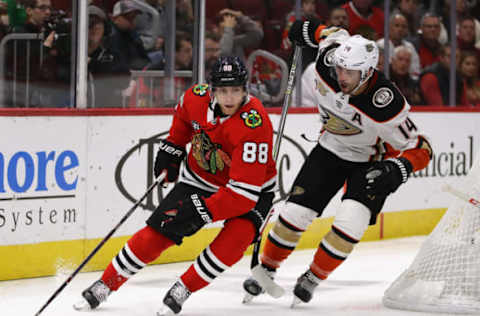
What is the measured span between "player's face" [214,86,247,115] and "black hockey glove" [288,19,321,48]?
83cm

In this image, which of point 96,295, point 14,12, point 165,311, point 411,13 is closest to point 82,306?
point 96,295

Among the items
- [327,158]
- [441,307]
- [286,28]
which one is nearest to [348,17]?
[286,28]

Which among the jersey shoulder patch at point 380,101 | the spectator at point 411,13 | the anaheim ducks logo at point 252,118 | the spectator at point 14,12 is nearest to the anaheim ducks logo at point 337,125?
the jersey shoulder patch at point 380,101

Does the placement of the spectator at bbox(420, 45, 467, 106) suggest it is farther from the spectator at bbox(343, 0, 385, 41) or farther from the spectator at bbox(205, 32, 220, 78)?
the spectator at bbox(205, 32, 220, 78)

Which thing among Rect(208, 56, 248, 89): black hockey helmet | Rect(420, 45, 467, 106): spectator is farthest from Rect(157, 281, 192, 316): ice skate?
Rect(420, 45, 467, 106): spectator

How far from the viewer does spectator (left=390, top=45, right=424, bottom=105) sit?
22.1ft

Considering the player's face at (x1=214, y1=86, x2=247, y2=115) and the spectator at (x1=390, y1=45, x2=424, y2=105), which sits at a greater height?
the player's face at (x1=214, y1=86, x2=247, y2=115)

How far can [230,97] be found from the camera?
3.74 m

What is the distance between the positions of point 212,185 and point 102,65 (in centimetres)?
138

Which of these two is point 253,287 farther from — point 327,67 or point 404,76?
point 404,76

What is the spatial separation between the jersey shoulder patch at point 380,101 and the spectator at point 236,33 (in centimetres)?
175

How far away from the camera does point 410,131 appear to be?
4.12 m

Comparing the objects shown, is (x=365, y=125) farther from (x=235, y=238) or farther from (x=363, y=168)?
(x=235, y=238)

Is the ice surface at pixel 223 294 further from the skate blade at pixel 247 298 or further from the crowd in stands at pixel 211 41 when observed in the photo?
the crowd in stands at pixel 211 41
